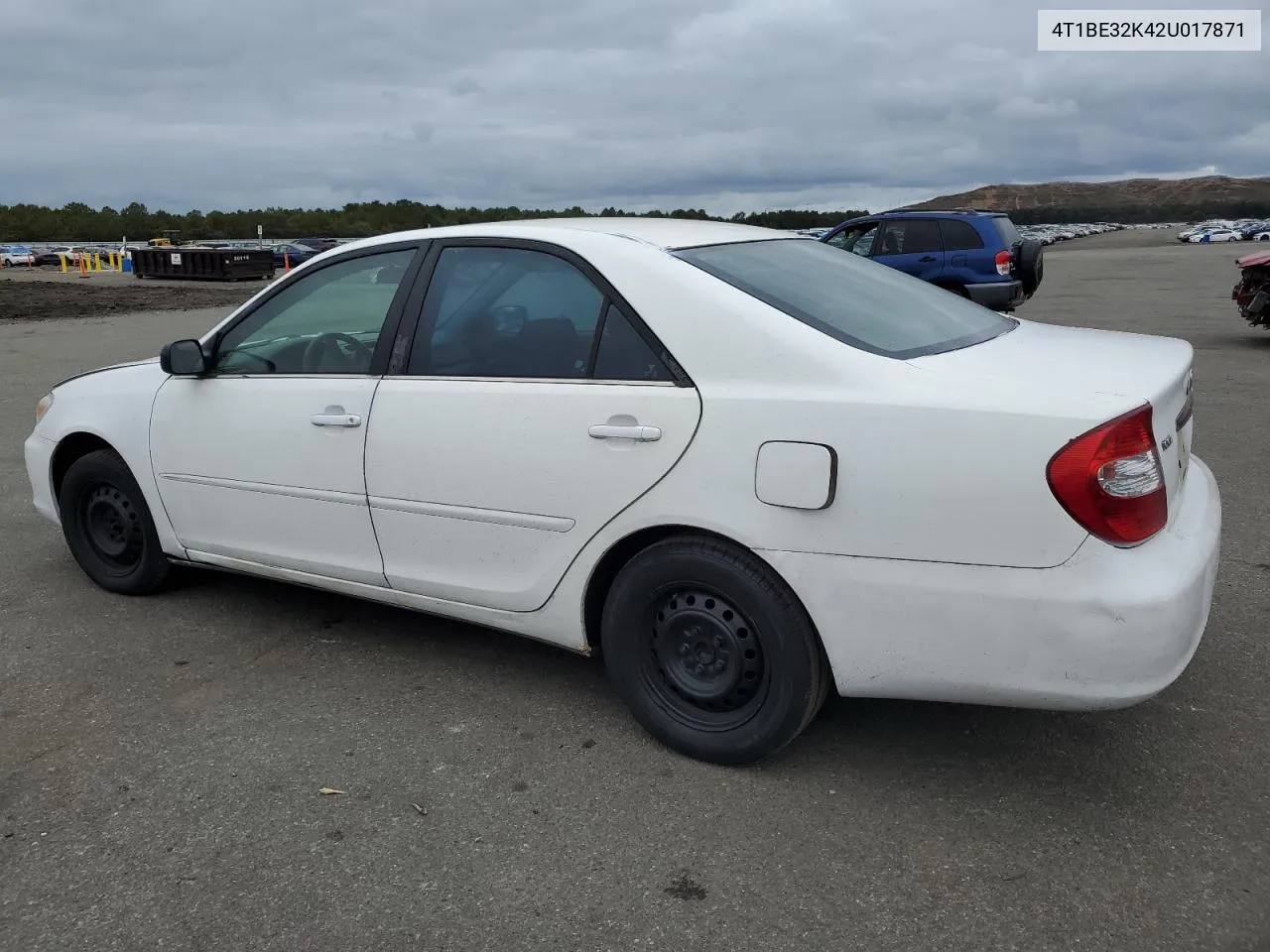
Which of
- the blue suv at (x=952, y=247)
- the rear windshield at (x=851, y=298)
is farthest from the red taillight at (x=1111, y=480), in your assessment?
the blue suv at (x=952, y=247)

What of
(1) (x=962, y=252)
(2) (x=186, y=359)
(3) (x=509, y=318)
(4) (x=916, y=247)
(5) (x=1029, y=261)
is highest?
(4) (x=916, y=247)

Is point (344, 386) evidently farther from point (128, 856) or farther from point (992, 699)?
point (992, 699)

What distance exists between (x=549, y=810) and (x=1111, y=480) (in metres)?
1.71

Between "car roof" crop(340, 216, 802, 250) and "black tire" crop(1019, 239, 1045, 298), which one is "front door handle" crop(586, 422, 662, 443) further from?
"black tire" crop(1019, 239, 1045, 298)

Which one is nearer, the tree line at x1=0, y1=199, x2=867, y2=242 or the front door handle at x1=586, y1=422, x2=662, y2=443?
the front door handle at x1=586, y1=422, x2=662, y2=443

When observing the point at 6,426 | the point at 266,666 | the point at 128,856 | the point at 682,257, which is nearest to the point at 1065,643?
the point at 682,257

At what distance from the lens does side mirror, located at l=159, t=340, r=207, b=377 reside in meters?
4.18

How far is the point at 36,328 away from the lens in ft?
65.8

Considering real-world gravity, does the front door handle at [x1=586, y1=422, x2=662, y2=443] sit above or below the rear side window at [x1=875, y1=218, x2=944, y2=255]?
A: below

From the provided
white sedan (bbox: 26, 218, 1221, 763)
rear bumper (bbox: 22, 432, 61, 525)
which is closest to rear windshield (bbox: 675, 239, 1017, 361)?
white sedan (bbox: 26, 218, 1221, 763)

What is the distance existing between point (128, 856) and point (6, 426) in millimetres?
7798

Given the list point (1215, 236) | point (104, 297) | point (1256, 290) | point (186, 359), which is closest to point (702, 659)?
point (186, 359)

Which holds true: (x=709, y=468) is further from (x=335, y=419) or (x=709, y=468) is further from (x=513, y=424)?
(x=335, y=419)

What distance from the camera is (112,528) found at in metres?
4.80
